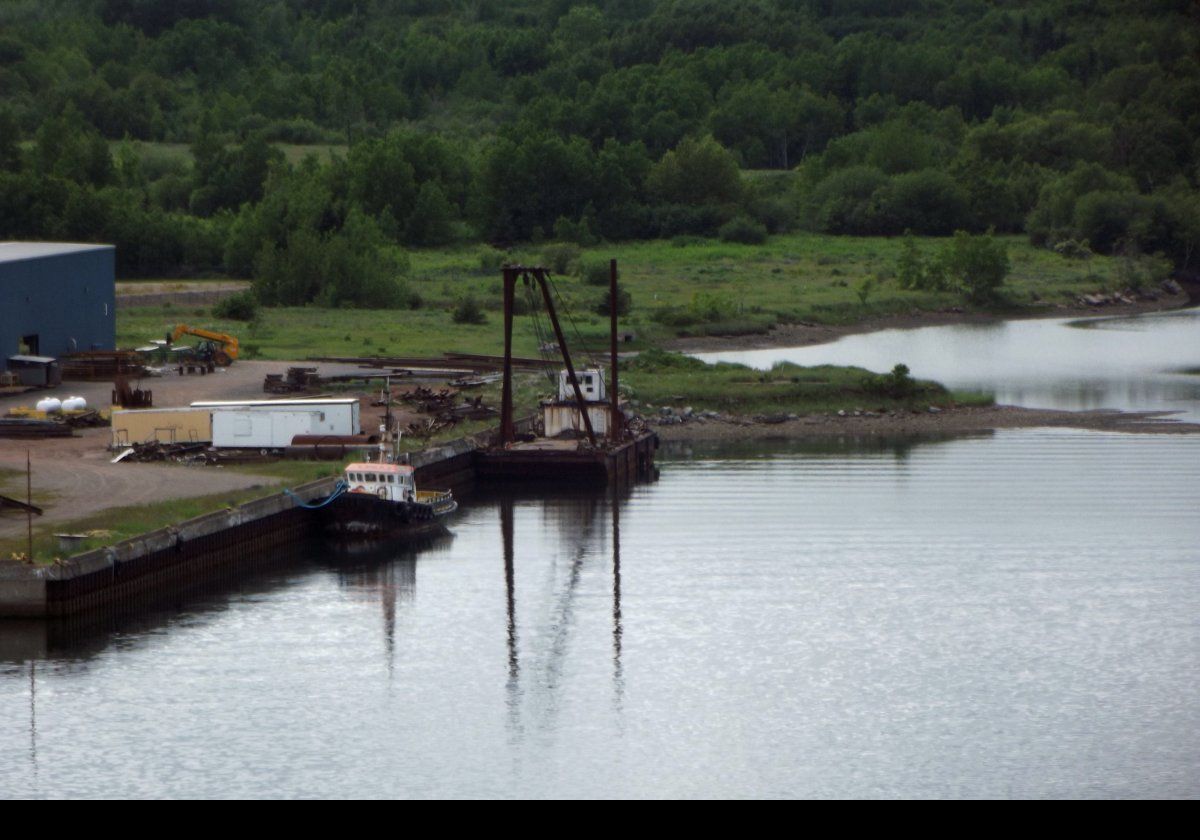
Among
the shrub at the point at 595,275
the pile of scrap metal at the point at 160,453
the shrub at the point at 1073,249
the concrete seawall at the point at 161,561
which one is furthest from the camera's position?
the shrub at the point at 1073,249

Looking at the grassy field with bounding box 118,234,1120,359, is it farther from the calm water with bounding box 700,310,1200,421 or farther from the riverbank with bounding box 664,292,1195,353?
the calm water with bounding box 700,310,1200,421

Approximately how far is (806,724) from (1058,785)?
203 inches

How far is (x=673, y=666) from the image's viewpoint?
132ft

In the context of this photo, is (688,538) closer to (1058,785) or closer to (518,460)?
(518,460)

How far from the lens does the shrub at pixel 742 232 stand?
139 meters

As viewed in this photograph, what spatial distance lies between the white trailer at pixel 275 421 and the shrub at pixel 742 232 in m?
81.8

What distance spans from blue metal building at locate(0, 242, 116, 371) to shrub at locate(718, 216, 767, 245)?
66899 millimetres

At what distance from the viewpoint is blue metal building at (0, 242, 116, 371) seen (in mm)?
70000

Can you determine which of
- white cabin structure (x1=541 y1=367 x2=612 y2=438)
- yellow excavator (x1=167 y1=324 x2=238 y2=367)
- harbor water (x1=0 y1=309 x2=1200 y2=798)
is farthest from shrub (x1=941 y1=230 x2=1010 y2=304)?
harbor water (x1=0 y1=309 x2=1200 y2=798)

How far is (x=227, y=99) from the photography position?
550 ft

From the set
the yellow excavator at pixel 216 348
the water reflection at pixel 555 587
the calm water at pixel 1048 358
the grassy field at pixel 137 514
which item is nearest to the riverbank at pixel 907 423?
the calm water at pixel 1048 358

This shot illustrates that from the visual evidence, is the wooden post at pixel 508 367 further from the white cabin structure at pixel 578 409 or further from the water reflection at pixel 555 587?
the water reflection at pixel 555 587

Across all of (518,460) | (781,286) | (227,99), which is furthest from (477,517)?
(227,99)

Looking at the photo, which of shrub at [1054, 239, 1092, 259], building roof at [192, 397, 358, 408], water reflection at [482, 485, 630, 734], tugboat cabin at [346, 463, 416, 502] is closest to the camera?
water reflection at [482, 485, 630, 734]
